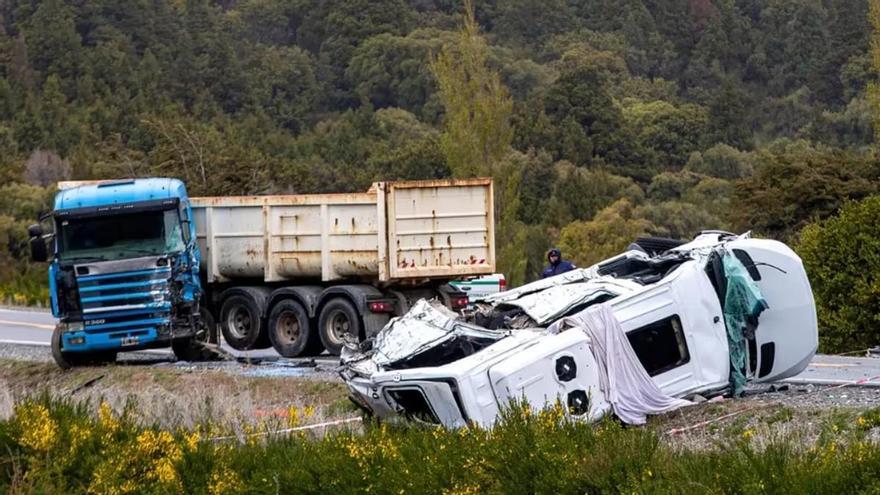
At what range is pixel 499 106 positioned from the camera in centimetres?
5309

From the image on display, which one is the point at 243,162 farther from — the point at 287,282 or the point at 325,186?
the point at 287,282

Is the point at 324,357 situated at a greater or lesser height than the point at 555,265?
lesser

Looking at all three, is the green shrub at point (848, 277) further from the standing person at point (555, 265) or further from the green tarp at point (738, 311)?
the green tarp at point (738, 311)

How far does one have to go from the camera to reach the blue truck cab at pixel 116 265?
863 inches

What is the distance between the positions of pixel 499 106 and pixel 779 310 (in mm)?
37276

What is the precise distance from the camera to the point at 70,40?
103 m

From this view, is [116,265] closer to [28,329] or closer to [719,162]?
[28,329]

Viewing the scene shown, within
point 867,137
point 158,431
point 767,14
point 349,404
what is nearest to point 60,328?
point 349,404

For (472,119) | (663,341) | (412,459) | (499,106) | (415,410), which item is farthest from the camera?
(472,119)

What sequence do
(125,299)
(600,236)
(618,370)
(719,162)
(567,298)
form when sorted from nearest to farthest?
1. (618,370)
2. (567,298)
3. (125,299)
4. (600,236)
5. (719,162)

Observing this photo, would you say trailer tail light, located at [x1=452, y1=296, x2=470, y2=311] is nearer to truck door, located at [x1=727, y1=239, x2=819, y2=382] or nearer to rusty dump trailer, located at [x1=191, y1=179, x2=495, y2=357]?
rusty dump trailer, located at [x1=191, y1=179, x2=495, y2=357]

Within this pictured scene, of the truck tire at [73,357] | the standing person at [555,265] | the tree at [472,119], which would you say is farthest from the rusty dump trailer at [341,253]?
the tree at [472,119]

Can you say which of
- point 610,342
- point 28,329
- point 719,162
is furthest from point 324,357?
point 719,162

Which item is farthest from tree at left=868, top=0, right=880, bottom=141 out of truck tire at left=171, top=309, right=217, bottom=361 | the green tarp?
the green tarp
